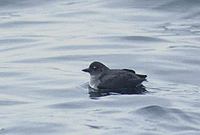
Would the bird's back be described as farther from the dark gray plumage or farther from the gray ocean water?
the gray ocean water

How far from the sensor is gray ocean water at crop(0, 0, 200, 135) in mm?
14750

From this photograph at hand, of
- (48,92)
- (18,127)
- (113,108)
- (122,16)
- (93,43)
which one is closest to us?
(18,127)

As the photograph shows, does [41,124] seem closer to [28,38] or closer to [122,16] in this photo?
[28,38]

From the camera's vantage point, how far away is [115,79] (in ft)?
57.7

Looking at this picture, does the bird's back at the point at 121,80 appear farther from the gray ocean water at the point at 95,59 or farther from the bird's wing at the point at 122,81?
the gray ocean water at the point at 95,59

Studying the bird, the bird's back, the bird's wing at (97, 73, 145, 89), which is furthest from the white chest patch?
the bird's wing at (97, 73, 145, 89)

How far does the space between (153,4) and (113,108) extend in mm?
15439

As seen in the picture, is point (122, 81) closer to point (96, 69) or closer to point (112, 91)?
point (112, 91)

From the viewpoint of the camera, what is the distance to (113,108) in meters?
15.9

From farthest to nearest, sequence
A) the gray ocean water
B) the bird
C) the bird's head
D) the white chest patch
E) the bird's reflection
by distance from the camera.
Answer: the bird's head → the white chest patch → the bird → the bird's reflection → the gray ocean water

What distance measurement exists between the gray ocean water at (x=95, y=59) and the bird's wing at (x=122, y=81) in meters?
0.32

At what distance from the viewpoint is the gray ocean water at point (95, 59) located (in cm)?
1475

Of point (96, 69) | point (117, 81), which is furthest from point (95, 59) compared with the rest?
point (117, 81)

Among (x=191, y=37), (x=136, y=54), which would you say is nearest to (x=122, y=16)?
(x=191, y=37)
